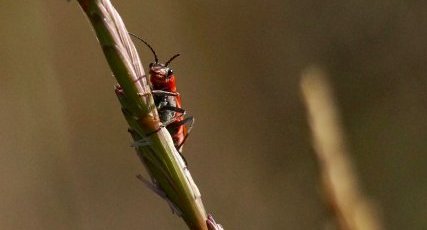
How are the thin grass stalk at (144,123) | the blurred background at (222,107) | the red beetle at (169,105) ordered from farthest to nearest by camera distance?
the blurred background at (222,107), the red beetle at (169,105), the thin grass stalk at (144,123)

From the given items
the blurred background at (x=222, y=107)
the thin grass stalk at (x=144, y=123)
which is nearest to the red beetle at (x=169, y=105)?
the thin grass stalk at (x=144, y=123)

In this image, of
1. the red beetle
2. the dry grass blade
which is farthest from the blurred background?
the dry grass blade

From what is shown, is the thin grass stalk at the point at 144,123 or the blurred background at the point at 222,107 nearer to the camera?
the thin grass stalk at the point at 144,123

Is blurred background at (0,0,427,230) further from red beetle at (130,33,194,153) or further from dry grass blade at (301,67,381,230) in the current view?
dry grass blade at (301,67,381,230)

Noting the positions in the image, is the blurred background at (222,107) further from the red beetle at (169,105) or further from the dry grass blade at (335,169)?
the dry grass blade at (335,169)

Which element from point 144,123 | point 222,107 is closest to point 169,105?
point 144,123

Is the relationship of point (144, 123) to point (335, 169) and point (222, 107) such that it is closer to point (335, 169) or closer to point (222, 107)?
point (335, 169)

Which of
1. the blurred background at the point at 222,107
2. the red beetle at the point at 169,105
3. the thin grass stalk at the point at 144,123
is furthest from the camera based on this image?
the blurred background at the point at 222,107

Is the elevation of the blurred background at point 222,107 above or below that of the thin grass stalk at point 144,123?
below
